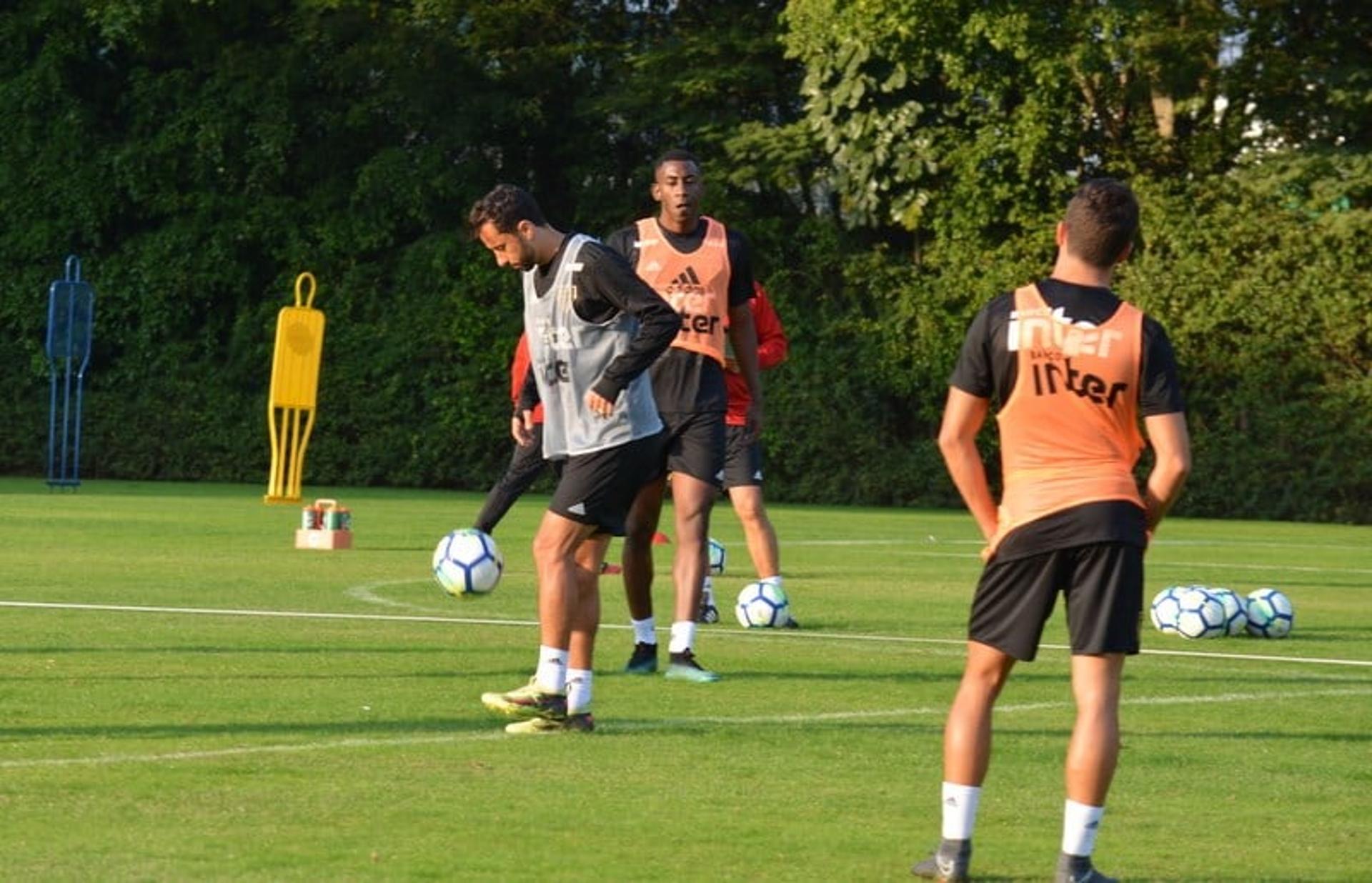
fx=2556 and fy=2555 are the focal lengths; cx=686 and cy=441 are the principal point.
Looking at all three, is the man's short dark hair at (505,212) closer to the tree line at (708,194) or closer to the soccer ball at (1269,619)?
the soccer ball at (1269,619)

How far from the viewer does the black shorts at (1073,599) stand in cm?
631

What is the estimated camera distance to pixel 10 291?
40.1m

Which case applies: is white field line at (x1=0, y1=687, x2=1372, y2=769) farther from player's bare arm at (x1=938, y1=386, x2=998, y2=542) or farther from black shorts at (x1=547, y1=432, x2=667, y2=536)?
player's bare arm at (x1=938, y1=386, x2=998, y2=542)

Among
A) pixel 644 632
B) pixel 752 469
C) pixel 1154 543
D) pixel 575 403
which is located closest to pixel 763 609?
pixel 752 469

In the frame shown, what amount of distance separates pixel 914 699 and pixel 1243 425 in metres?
23.2

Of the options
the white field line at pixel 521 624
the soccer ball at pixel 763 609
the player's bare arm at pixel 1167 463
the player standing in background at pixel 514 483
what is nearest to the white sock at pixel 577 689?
the player's bare arm at pixel 1167 463

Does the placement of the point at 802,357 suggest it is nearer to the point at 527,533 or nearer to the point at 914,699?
the point at 527,533

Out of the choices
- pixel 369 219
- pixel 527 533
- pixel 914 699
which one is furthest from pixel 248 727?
pixel 369 219

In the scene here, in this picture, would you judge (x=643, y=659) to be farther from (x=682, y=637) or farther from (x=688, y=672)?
(x=688, y=672)

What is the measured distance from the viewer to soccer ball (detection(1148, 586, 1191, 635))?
46.0 ft

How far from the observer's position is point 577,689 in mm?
9219

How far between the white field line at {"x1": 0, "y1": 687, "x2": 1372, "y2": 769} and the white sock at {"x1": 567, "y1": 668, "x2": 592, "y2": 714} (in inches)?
4.3

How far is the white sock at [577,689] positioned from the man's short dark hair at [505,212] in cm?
160

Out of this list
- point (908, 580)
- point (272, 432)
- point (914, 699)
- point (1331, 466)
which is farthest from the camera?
point (1331, 466)
